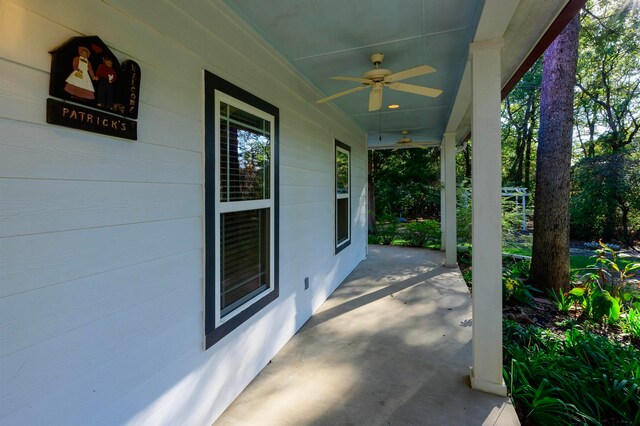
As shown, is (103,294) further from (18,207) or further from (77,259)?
(18,207)

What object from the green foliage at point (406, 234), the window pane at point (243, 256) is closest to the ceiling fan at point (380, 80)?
the window pane at point (243, 256)

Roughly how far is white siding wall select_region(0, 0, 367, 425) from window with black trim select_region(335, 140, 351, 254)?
2623 millimetres

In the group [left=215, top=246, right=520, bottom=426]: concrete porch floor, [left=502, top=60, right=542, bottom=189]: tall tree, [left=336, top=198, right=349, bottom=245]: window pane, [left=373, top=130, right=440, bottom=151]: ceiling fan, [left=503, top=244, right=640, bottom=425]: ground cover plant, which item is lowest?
[left=215, top=246, right=520, bottom=426]: concrete porch floor

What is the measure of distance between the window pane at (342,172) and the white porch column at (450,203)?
2148 millimetres

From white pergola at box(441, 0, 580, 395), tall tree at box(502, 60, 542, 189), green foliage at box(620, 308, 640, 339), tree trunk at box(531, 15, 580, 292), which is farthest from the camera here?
tall tree at box(502, 60, 542, 189)

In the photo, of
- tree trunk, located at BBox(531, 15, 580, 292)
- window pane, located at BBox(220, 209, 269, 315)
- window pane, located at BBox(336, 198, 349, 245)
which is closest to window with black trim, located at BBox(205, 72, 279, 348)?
window pane, located at BBox(220, 209, 269, 315)

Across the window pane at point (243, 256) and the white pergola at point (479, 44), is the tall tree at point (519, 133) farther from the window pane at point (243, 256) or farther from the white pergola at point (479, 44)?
the window pane at point (243, 256)

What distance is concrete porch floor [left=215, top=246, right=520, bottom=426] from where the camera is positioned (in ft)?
7.02

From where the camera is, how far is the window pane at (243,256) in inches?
88.4

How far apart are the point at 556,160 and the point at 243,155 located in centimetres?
448

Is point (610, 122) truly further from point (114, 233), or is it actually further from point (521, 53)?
point (114, 233)

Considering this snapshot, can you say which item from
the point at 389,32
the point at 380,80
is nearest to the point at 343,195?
the point at 380,80

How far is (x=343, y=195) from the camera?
5.29 meters

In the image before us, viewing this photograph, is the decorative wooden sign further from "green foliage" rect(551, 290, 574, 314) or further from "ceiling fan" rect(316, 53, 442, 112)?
"green foliage" rect(551, 290, 574, 314)
